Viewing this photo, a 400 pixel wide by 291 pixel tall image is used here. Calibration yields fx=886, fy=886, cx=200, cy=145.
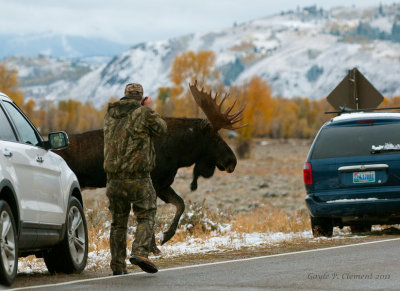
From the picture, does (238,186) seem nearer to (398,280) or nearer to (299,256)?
(299,256)

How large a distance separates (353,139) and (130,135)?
5.32 m

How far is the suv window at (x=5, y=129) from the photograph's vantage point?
8.66 meters

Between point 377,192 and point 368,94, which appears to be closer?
point 377,192

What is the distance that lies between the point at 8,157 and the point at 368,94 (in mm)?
12758

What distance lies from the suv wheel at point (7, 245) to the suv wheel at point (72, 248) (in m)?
1.68

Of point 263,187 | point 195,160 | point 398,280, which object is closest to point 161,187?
point 195,160

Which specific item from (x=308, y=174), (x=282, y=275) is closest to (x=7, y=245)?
(x=282, y=275)

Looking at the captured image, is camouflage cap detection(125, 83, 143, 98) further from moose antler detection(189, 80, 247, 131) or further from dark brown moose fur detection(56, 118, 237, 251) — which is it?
moose antler detection(189, 80, 247, 131)

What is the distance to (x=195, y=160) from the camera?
14492mm

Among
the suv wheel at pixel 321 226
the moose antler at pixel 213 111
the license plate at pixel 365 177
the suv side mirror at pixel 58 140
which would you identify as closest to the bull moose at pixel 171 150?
the moose antler at pixel 213 111

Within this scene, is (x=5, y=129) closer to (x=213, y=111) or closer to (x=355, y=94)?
(x=213, y=111)

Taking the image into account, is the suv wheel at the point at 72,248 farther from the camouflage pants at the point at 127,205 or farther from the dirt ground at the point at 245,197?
the camouflage pants at the point at 127,205

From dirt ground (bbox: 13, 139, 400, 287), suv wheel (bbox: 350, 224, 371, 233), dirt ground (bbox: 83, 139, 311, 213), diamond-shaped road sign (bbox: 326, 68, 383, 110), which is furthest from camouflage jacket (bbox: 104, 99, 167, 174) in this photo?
dirt ground (bbox: 83, 139, 311, 213)

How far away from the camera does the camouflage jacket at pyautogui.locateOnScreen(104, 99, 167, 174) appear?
31.4ft
